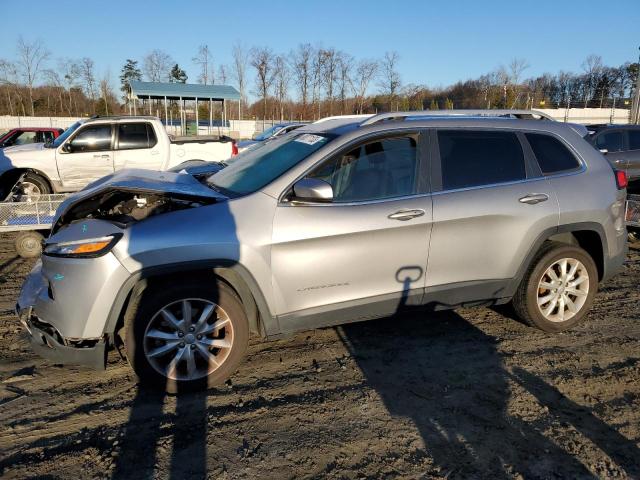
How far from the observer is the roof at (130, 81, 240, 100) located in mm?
24078

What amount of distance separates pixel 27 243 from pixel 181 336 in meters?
4.69

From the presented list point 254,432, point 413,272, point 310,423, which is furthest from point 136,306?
point 413,272

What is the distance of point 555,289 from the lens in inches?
169

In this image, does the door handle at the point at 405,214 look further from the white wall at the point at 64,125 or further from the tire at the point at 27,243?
the white wall at the point at 64,125

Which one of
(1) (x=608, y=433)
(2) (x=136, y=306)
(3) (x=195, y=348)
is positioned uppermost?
(2) (x=136, y=306)

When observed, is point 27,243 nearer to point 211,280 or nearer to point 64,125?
point 211,280

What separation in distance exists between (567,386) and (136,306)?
10.1 ft

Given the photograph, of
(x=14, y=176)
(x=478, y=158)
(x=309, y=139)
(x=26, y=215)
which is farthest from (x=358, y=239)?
(x=14, y=176)

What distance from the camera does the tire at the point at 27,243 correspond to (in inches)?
263

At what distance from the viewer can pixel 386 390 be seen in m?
3.39

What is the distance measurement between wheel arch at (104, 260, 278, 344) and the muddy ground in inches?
18.9

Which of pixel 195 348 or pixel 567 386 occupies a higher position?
pixel 195 348

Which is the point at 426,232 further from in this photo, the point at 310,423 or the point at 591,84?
the point at 591,84

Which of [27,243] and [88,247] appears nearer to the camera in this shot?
[88,247]
